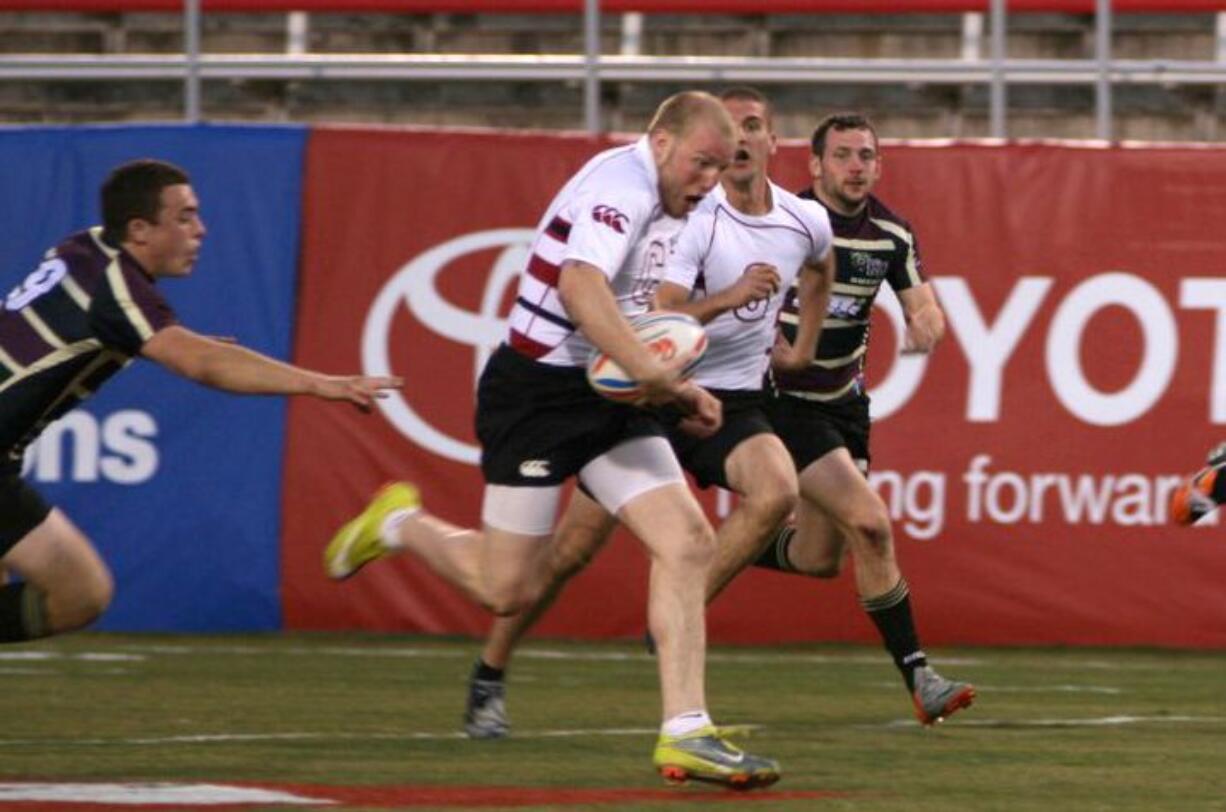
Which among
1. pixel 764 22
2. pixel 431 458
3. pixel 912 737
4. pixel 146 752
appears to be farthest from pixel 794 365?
pixel 764 22

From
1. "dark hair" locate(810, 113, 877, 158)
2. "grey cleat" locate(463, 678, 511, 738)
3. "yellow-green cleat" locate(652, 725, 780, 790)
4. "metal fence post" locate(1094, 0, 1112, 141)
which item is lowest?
"grey cleat" locate(463, 678, 511, 738)

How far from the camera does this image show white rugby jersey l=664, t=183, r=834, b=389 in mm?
10055

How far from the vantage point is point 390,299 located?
1416 cm

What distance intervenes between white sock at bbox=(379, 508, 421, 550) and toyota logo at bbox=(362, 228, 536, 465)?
191 inches

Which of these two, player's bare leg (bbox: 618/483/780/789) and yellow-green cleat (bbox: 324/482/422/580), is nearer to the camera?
player's bare leg (bbox: 618/483/780/789)

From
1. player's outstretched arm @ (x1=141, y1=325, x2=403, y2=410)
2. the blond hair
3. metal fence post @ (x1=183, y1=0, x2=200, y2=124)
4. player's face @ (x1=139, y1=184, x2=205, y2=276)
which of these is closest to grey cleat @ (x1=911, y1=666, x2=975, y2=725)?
the blond hair

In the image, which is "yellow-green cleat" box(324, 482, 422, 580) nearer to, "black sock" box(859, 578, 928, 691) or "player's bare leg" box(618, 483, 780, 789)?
"player's bare leg" box(618, 483, 780, 789)

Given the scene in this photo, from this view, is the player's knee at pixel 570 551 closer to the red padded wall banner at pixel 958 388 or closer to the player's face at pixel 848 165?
the player's face at pixel 848 165

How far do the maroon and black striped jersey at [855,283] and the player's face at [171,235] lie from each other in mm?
3126

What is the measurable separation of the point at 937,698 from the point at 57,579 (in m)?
2.97

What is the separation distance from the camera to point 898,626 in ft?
33.6

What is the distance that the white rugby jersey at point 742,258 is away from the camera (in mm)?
10055

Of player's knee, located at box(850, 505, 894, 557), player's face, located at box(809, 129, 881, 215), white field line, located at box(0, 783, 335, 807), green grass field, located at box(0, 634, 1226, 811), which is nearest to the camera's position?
white field line, located at box(0, 783, 335, 807)

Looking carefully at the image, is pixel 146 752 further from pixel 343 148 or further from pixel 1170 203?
pixel 1170 203
